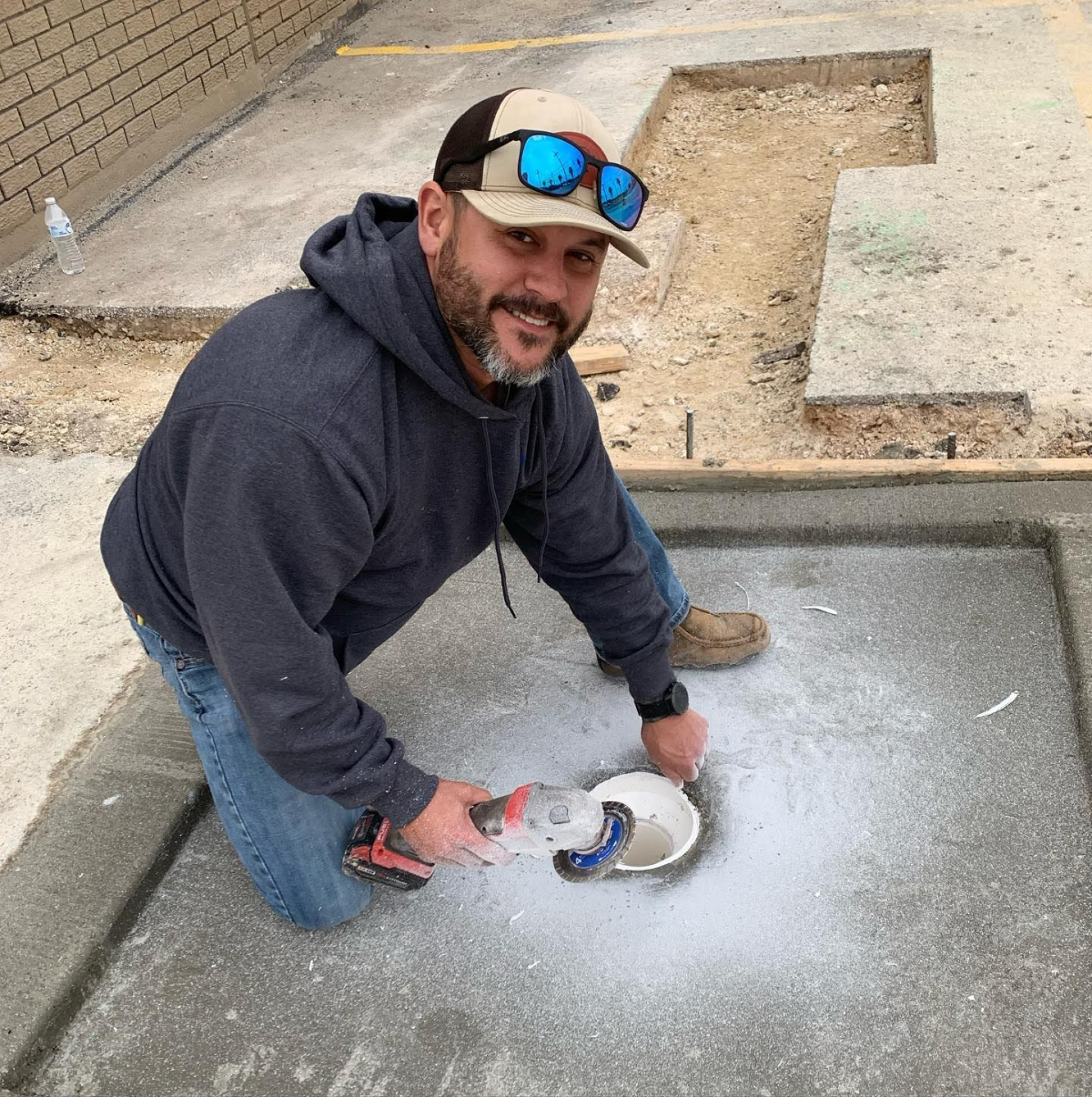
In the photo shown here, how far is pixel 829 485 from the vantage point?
9.79 ft

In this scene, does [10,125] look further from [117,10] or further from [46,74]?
[117,10]

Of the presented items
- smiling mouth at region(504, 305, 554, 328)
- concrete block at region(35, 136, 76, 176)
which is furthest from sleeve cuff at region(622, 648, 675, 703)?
concrete block at region(35, 136, 76, 176)

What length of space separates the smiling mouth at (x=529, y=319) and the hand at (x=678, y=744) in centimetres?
92

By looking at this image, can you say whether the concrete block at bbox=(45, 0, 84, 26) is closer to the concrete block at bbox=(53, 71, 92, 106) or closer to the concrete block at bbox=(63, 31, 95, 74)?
the concrete block at bbox=(63, 31, 95, 74)

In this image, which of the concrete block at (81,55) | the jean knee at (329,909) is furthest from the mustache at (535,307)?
the concrete block at (81,55)

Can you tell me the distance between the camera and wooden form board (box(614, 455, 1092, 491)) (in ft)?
9.50

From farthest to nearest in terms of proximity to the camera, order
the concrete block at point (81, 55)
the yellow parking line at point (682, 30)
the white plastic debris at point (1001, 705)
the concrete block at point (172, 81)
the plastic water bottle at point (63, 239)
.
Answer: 1. the yellow parking line at point (682, 30)
2. the concrete block at point (172, 81)
3. the concrete block at point (81, 55)
4. the plastic water bottle at point (63, 239)
5. the white plastic debris at point (1001, 705)

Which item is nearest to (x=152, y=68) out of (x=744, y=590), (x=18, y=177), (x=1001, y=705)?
(x=18, y=177)

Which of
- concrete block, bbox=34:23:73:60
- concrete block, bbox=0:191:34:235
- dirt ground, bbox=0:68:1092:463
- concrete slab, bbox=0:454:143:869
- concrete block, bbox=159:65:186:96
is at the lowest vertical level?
dirt ground, bbox=0:68:1092:463

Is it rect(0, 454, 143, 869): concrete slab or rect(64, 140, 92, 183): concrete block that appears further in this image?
rect(64, 140, 92, 183): concrete block

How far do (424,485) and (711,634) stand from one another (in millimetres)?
987

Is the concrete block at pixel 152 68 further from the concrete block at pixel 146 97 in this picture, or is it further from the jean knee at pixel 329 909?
the jean knee at pixel 329 909

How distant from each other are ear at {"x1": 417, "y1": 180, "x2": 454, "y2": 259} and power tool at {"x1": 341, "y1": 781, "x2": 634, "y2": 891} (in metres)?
0.96

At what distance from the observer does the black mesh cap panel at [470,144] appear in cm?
166
